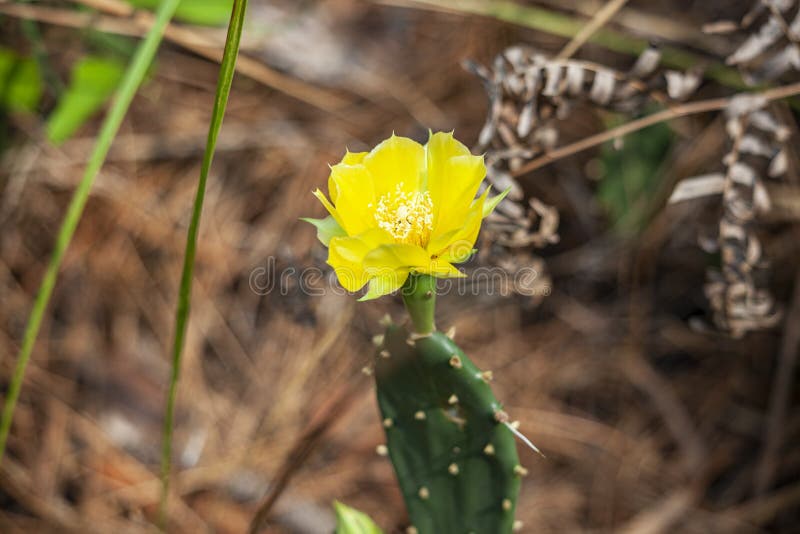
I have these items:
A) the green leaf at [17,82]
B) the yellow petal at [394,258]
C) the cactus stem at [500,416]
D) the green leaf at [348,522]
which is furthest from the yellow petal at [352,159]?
the green leaf at [17,82]

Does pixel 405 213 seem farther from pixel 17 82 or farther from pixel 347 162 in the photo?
pixel 17 82

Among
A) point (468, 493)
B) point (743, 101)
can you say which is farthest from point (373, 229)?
point (743, 101)

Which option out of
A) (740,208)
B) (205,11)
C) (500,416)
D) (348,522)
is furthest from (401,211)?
(205,11)

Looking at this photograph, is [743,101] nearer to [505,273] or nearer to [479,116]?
[505,273]

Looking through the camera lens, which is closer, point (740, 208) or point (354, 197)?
point (354, 197)

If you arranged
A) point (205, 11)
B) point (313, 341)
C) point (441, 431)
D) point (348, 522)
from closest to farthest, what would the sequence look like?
point (441, 431) → point (348, 522) → point (205, 11) → point (313, 341)

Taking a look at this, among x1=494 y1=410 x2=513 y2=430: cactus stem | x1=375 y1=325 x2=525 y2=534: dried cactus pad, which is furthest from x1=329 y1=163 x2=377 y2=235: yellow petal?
x1=494 y1=410 x2=513 y2=430: cactus stem

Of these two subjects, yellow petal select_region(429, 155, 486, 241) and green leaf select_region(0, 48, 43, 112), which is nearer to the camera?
yellow petal select_region(429, 155, 486, 241)

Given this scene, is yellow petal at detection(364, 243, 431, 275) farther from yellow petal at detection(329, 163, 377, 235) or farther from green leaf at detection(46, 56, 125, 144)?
green leaf at detection(46, 56, 125, 144)
